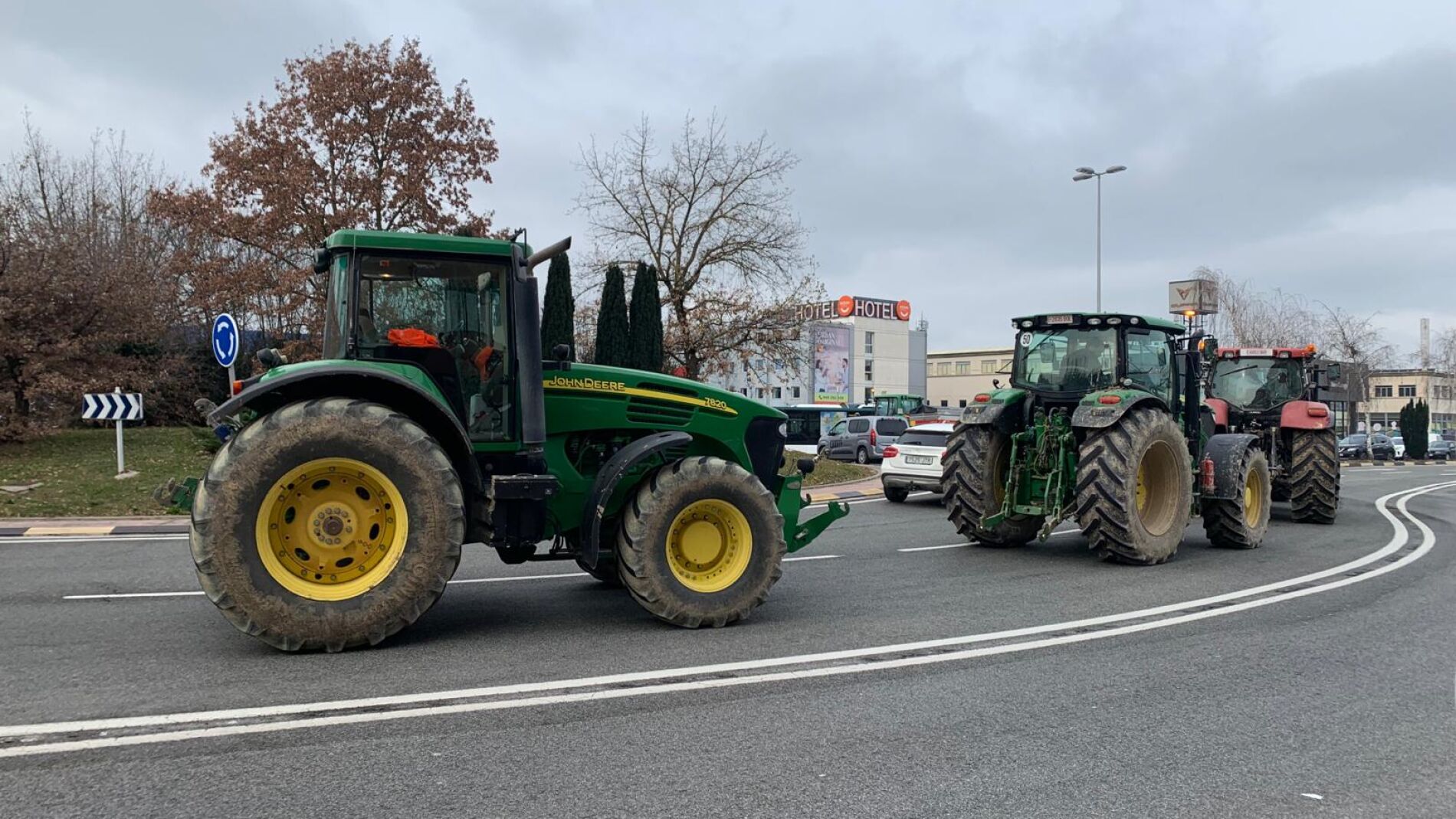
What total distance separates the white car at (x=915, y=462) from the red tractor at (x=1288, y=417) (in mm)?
4322

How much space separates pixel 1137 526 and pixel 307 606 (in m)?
7.65

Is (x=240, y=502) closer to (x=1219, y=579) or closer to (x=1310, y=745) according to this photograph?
(x=1310, y=745)

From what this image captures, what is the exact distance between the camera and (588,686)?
5.23 meters

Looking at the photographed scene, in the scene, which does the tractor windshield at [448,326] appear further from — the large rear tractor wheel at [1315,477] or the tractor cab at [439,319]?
the large rear tractor wheel at [1315,477]

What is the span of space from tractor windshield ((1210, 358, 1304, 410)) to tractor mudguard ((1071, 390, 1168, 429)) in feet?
20.2

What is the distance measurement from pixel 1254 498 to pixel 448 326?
10.0 meters

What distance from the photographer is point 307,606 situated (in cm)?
570

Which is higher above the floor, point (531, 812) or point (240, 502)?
point (240, 502)

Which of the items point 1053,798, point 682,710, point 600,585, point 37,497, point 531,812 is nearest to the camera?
point 531,812

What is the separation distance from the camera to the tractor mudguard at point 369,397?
576cm

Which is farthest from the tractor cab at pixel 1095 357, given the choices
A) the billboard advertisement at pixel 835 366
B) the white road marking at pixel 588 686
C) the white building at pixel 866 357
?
the billboard advertisement at pixel 835 366

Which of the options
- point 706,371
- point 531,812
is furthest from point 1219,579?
point 706,371

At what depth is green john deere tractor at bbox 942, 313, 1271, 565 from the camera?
388 inches

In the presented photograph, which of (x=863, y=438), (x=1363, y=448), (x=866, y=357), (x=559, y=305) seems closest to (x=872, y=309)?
(x=866, y=357)
